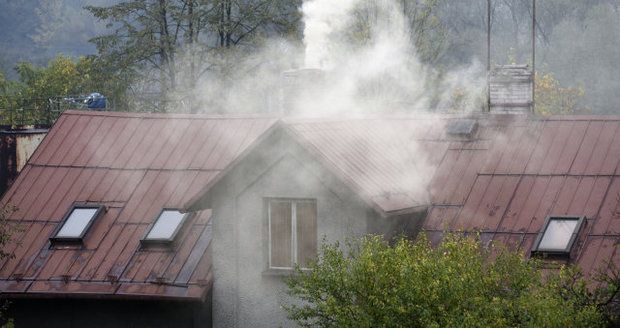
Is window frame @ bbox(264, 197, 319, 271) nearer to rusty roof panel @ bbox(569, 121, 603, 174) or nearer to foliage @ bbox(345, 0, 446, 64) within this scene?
rusty roof panel @ bbox(569, 121, 603, 174)

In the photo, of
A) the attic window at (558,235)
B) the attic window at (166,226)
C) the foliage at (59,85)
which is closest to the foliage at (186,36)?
the foliage at (59,85)

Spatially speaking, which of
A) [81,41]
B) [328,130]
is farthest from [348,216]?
[81,41]

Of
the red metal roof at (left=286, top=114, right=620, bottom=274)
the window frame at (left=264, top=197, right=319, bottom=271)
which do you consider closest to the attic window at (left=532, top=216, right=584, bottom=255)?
the red metal roof at (left=286, top=114, right=620, bottom=274)

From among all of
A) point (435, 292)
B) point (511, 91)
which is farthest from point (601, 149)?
point (435, 292)

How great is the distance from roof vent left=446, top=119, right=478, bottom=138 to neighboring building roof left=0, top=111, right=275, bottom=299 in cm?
350

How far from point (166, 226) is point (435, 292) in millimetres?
7869

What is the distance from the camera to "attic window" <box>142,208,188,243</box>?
21.8 meters

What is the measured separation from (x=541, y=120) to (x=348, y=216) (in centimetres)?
524

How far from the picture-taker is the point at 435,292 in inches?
609

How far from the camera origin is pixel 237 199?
67.8 ft

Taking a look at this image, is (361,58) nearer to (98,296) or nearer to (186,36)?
(186,36)

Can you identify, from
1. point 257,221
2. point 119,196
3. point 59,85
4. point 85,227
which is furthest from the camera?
point 59,85

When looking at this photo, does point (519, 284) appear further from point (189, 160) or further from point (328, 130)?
point (189, 160)

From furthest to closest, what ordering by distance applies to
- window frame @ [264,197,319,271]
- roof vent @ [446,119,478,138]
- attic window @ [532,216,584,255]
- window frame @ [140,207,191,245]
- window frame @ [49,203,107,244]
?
roof vent @ [446,119,478,138], window frame @ [49,203,107,244], window frame @ [140,207,191,245], window frame @ [264,197,319,271], attic window @ [532,216,584,255]
